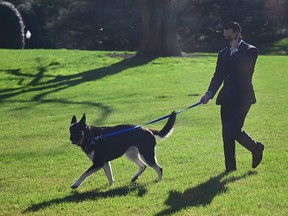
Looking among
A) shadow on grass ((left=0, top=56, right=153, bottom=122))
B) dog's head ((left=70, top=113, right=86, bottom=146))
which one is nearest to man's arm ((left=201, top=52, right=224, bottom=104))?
dog's head ((left=70, top=113, right=86, bottom=146))

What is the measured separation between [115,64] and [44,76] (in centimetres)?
398

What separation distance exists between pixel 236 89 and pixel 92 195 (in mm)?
2360

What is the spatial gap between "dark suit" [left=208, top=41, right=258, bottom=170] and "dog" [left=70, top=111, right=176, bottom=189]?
3.43 feet

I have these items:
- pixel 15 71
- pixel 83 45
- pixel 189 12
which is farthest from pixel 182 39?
pixel 15 71

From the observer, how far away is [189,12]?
4269 cm

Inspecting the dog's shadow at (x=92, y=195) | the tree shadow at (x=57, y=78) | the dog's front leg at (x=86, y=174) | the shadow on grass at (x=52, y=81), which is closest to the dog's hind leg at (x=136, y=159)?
the dog's shadow at (x=92, y=195)

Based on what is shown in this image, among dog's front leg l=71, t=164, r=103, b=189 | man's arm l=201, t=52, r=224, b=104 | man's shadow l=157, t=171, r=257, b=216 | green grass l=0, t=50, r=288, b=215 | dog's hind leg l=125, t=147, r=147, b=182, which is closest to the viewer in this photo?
man's shadow l=157, t=171, r=257, b=216

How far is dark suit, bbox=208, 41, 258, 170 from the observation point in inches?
270

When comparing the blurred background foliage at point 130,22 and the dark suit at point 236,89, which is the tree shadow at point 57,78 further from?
the blurred background foliage at point 130,22

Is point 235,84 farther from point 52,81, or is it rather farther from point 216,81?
point 52,81

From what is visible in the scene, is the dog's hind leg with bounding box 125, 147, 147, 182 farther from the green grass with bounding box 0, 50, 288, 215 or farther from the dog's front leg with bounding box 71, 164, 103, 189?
the dog's front leg with bounding box 71, 164, 103, 189

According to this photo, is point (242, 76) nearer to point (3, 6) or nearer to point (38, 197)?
point (38, 197)

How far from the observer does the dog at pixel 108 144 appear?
6522 mm

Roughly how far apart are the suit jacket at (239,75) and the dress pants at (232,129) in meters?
0.10
